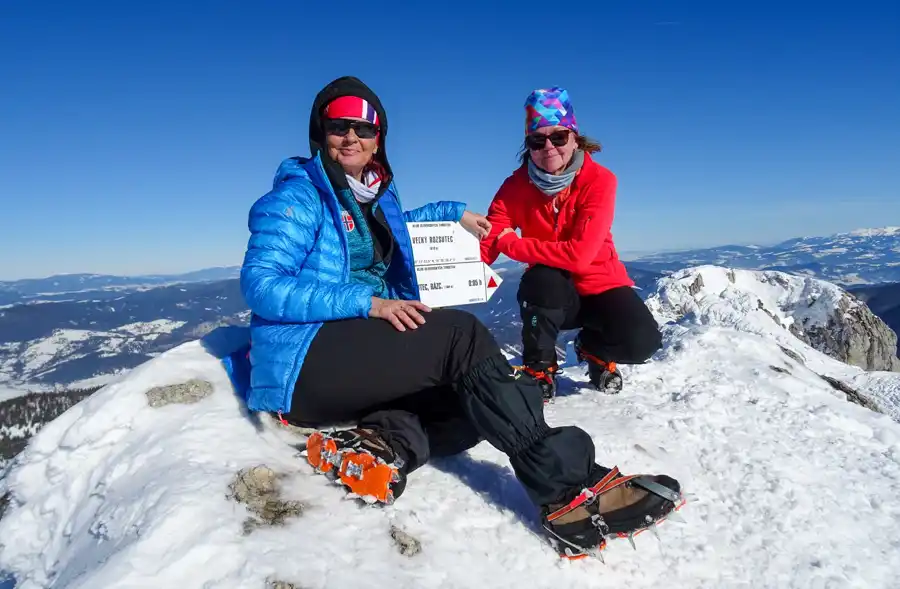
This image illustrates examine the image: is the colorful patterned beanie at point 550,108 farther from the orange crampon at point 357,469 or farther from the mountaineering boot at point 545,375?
the orange crampon at point 357,469

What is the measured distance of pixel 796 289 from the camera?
2117 centimetres

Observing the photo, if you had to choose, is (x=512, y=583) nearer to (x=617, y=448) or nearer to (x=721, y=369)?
(x=617, y=448)

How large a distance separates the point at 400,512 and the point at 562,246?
10.0 ft

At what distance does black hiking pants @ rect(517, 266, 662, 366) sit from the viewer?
5191 mm

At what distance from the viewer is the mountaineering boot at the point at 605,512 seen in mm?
2859

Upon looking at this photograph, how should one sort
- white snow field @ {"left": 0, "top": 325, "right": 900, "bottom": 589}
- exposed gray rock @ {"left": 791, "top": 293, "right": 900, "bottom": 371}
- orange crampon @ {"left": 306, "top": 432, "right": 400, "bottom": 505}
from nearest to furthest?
white snow field @ {"left": 0, "top": 325, "right": 900, "bottom": 589} < orange crampon @ {"left": 306, "top": 432, "right": 400, "bottom": 505} < exposed gray rock @ {"left": 791, "top": 293, "right": 900, "bottom": 371}

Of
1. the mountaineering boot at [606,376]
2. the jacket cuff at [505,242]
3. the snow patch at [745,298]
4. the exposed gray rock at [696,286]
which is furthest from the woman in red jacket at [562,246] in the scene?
the exposed gray rock at [696,286]

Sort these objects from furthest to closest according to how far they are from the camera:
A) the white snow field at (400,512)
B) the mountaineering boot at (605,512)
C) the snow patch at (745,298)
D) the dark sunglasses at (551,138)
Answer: the snow patch at (745,298) < the dark sunglasses at (551,138) < the mountaineering boot at (605,512) < the white snow field at (400,512)

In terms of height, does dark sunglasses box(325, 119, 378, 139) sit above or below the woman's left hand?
above

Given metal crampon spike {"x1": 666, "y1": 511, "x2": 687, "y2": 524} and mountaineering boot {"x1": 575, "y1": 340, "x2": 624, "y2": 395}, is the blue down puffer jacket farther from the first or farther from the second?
mountaineering boot {"x1": 575, "y1": 340, "x2": 624, "y2": 395}

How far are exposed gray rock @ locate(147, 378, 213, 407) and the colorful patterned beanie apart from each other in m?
3.81

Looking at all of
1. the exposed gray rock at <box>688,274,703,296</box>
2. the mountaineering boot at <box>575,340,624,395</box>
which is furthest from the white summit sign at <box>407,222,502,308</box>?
the exposed gray rock at <box>688,274,703,296</box>

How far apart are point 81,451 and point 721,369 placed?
22.0 feet

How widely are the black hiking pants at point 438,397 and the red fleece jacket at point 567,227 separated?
80.3 inches
